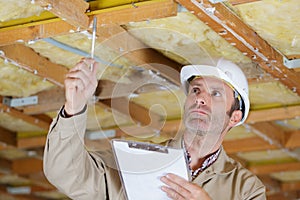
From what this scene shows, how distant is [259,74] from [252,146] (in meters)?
1.76

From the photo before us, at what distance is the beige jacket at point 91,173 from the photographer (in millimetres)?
2115

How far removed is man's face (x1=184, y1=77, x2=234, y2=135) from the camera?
223cm

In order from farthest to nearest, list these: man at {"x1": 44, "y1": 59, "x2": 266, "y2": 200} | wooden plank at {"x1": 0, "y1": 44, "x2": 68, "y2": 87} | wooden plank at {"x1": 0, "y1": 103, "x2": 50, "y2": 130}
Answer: wooden plank at {"x1": 0, "y1": 103, "x2": 50, "y2": 130}
wooden plank at {"x1": 0, "y1": 44, "x2": 68, "y2": 87}
man at {"x1": 44, "y1": 59, "x2": 266, "y2": 200}

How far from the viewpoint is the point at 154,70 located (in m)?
2.55

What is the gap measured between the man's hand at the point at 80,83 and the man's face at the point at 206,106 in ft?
1.44

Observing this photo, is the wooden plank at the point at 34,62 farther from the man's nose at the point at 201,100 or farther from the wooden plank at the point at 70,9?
the man's nose at the point at 201,100

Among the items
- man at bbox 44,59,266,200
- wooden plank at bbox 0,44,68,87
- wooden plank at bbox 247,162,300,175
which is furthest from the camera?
wooden plank at bbox 247,162,300,175

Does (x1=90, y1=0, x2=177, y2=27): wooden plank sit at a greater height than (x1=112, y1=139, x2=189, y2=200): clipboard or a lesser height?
greater

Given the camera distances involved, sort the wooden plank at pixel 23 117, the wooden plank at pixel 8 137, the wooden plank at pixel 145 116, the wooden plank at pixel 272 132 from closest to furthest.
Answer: the wooden plank at pixel 145 116 → the wooden plank at pixel 23 117 → the wooden plank at pixel 272 132 → the wooden plank at pixel 8 137

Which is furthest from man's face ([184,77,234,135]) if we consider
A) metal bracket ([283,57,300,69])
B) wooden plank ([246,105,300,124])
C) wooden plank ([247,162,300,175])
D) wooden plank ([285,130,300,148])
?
wooden plank ([247,162,300,175])

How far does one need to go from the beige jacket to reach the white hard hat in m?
0.30

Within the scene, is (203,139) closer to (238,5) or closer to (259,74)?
(238,5)

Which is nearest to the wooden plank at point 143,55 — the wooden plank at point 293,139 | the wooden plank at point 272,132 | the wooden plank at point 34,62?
the wooden plank at point 34,62

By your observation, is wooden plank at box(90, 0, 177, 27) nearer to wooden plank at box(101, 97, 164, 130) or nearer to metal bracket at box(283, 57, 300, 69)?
wooden plank at box(101, 97, 164, 130)
